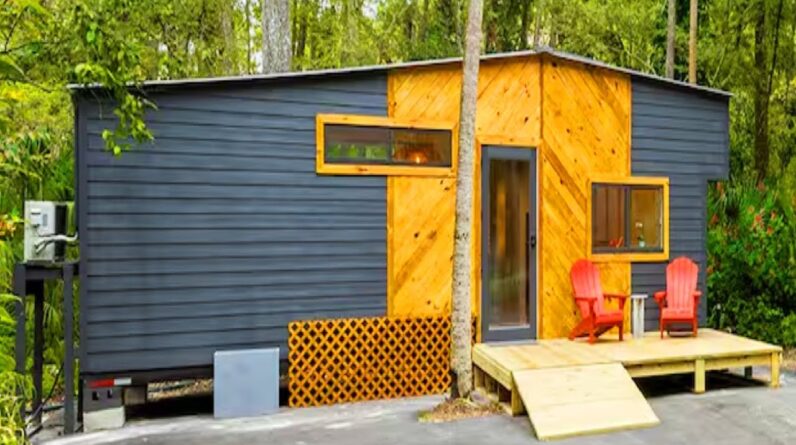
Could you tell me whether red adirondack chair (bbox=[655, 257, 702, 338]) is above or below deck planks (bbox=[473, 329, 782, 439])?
above

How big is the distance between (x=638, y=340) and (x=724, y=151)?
104 inches

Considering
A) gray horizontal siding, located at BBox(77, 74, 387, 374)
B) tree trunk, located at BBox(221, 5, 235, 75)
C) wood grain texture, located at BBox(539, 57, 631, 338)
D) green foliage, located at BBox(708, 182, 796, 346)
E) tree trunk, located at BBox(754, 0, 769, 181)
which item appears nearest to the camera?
gray horizontal siding, located at BBox(77, 74, 387, 374)

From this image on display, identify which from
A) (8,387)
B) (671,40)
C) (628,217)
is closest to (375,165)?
(628,217)

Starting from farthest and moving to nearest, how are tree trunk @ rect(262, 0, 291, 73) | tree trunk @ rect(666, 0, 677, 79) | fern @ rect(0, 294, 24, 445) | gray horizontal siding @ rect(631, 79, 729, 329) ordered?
tree trunk @ rect(666, 0, 677, 79) < tree trunk @ rect(262, 0, 291, 73) < gray horizontal siding @ rect(631, 79, 729, 329) < fern @ rect(0, 294, 24, 445)

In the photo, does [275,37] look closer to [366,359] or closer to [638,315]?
[366,359]

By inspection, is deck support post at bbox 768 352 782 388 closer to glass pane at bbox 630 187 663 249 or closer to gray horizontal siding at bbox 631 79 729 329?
gray horizontal siding at bbox 631 79 729 329

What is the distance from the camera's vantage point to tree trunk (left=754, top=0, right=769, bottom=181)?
32.9ft

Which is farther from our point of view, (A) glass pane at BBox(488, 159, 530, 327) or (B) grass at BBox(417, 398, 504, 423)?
(A) glass pane at BBox(488, 159, 530, 327)

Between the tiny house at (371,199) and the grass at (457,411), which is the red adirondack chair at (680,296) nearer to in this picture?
the tiny house at (371,199)

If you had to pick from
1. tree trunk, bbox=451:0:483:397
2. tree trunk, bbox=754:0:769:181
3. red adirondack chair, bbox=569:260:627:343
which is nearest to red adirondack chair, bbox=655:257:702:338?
red adirondack chair, bbox=569:260:627:343

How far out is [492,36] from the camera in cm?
1190

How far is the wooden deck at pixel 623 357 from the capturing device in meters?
5.04

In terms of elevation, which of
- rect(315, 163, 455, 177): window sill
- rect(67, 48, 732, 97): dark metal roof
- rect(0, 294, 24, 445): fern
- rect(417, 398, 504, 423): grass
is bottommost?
rect(417, 398, 504, 423): grass

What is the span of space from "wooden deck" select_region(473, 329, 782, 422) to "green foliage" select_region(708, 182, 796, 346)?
178 centimetres
